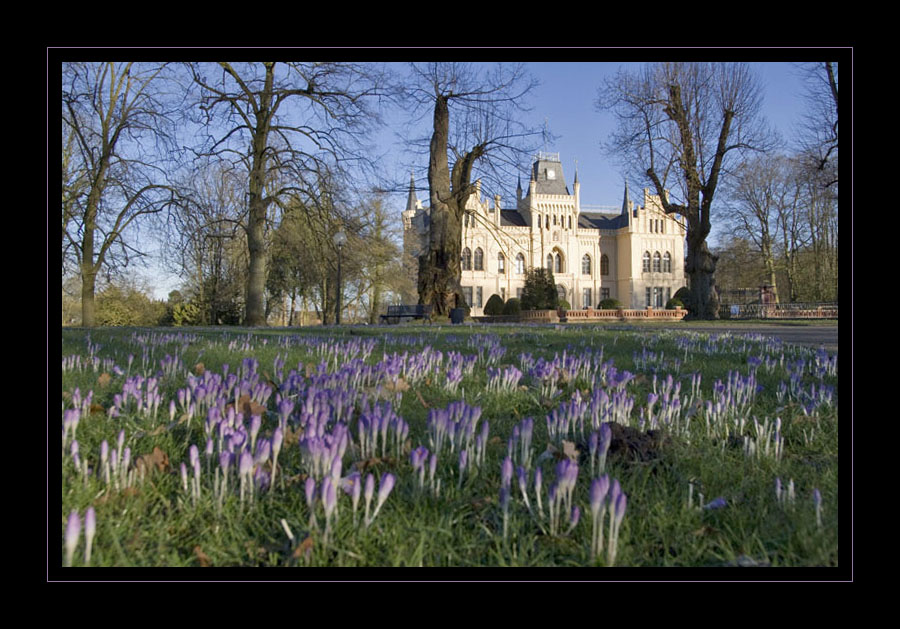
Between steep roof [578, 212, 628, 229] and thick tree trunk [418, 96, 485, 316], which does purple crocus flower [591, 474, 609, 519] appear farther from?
steep roof [578, 212, 628, 229]

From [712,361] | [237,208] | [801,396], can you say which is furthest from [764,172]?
[801,396]

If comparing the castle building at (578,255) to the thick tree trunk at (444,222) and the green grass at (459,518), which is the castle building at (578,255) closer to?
the thick tree trunk at (444,222)

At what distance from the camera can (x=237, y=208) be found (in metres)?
19.2

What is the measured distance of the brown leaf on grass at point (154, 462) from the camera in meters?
1.55

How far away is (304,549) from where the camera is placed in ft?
3.78

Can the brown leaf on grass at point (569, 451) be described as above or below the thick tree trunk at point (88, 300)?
below

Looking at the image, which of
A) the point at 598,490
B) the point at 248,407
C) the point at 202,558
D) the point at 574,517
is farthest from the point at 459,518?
the point at 248,407

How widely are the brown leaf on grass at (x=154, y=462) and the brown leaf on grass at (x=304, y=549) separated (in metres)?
0.64

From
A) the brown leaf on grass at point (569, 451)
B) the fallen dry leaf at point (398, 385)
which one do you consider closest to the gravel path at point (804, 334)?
the fallen dry leaf at point (398, 385)

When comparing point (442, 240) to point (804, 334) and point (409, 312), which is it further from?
point (804, 334)

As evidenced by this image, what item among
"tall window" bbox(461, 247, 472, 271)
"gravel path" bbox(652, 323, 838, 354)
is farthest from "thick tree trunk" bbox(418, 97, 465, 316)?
"tall window" bbox(461, 247, 472, 271)

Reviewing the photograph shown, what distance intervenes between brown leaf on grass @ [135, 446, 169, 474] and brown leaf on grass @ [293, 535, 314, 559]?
0.64 m

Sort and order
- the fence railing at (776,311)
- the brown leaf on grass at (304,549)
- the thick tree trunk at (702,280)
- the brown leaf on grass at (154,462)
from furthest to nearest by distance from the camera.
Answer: the fence railing at (776,311)
the thick tree trunk at (702,280)
the brown leaf on grass at (154,462)
the brown leaf on grass at (304,549)
